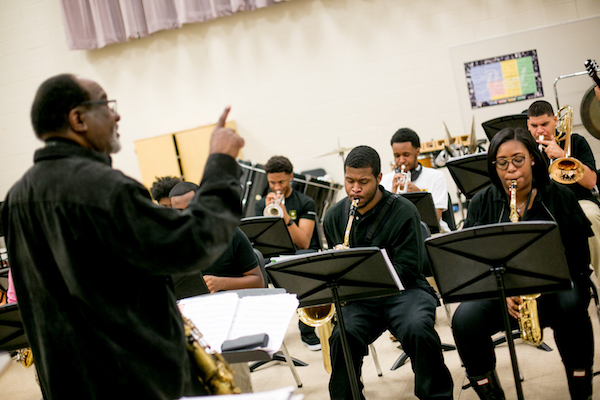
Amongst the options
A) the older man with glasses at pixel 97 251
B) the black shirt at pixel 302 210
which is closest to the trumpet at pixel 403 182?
the black shirt at pixel 302 210

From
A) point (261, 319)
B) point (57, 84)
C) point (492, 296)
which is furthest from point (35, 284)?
point (492, 296)

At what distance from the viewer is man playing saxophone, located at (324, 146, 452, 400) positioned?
2.56 m

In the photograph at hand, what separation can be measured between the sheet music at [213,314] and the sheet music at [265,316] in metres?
0.03

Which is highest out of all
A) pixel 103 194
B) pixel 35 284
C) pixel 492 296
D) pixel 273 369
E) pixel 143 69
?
pixel 143 69

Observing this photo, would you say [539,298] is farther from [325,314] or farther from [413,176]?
[413,176]

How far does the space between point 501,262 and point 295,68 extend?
5.54 meters

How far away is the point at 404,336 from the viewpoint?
2.62 m

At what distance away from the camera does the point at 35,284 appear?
51.9 inches

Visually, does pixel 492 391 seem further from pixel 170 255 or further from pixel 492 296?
pixel 170 255

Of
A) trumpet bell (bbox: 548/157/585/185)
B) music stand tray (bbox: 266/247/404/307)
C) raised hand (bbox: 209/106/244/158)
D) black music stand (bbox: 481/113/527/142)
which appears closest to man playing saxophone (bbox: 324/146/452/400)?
music stand tray (bbox: 266/247/404/307)

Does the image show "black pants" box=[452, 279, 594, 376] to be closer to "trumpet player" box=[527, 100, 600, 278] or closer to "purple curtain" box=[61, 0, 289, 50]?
"trumpet player" box=[527, 100, 600, 278]

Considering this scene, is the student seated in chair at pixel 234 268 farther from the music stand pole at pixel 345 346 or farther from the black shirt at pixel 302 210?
the black shirt at pixel 302 210

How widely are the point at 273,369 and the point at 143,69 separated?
17.3ft

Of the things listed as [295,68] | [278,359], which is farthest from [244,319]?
[295,68]
